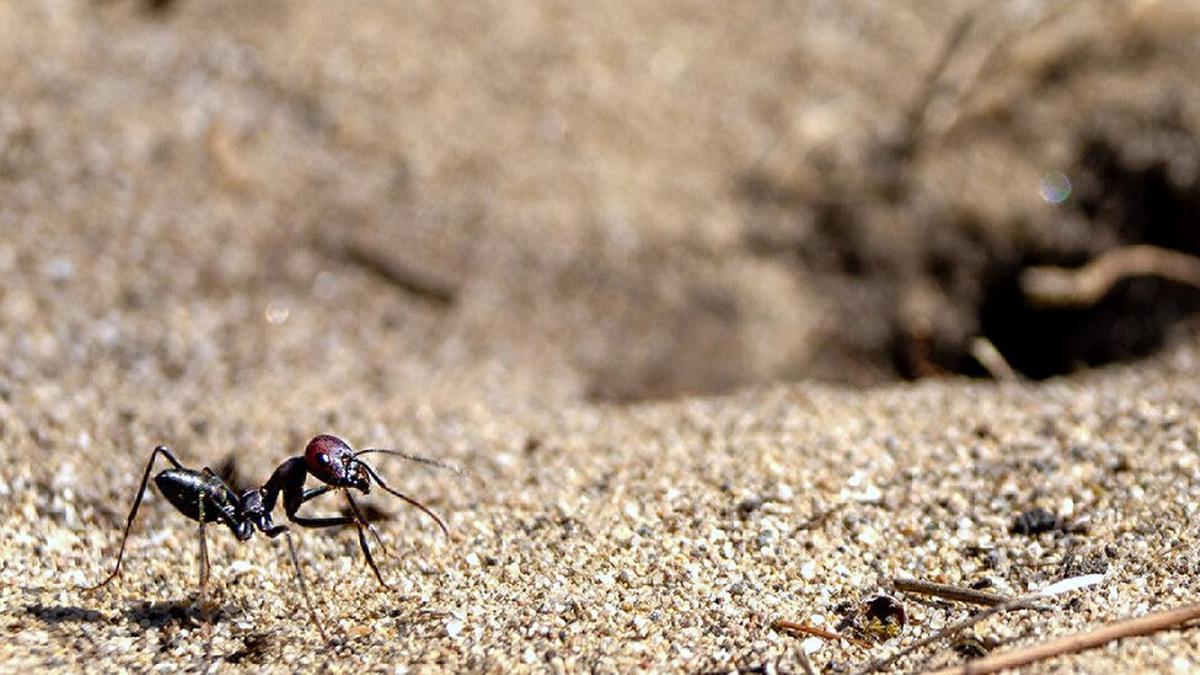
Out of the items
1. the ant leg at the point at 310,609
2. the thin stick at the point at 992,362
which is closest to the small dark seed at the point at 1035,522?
the thin stick at the point at 992,362

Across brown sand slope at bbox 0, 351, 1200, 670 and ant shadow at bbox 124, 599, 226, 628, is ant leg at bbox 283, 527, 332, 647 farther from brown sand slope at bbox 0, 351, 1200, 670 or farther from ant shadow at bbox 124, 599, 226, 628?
ant shadow at bbox 124, 599, 226, 628

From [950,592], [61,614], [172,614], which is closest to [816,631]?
[950,592]

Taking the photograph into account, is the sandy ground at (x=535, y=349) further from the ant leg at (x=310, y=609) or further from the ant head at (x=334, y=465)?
the ant head at (x=334, y=465)

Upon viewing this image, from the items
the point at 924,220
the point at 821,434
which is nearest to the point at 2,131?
the point at 821,434

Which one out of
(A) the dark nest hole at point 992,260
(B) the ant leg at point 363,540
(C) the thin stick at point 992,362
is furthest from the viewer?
(A) the dark nest hole at point 992,260

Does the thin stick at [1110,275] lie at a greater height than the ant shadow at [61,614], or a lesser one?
greater

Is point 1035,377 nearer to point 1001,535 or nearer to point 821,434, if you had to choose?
point 821,434

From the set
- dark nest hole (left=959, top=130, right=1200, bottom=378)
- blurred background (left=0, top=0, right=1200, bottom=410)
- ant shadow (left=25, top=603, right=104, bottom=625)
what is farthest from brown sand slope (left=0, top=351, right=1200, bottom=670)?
dark nest hole (left=959, top=130, right=1200, bottom=378)
